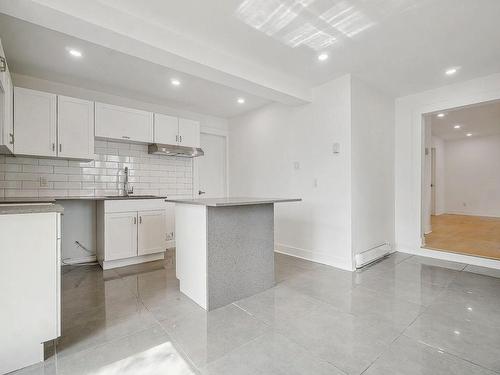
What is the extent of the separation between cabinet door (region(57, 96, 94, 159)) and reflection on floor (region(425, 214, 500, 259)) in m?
5.23

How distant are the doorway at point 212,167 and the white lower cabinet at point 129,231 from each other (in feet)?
4.42

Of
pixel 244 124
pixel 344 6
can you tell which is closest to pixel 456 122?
pixel 244 124

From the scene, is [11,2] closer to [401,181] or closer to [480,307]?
[480,307]

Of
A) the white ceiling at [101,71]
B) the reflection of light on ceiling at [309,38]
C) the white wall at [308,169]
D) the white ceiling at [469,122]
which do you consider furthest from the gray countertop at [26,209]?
the white ceiling at [469,122]

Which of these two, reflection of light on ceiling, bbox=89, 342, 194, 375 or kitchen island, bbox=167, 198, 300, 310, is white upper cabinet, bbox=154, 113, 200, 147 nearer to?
kitchen island, bbox=167, 198, 300, 310

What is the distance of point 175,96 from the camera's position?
402cm

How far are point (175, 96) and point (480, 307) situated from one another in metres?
4.45

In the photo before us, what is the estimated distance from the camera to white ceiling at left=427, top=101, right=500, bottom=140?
5.10 meters

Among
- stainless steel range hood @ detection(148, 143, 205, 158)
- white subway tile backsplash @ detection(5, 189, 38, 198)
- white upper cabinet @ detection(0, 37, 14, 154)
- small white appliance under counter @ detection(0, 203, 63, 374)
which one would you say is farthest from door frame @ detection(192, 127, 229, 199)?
small white appliance under counter @ detection(0, 203, 63, 374)

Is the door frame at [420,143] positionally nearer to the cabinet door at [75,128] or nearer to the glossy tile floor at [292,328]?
the glossy tile floor at [292,328]

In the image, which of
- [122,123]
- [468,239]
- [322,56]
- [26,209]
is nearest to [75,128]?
[122,123]

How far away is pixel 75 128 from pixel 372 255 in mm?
4340

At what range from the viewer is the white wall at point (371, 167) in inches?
131

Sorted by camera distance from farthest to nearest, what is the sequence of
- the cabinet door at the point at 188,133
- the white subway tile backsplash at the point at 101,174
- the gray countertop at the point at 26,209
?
1. the cabinet door at the point at 188,133
2. the white subway tile backsplash at the point at 101,174
3. the gray countertop at the point at 26,209
